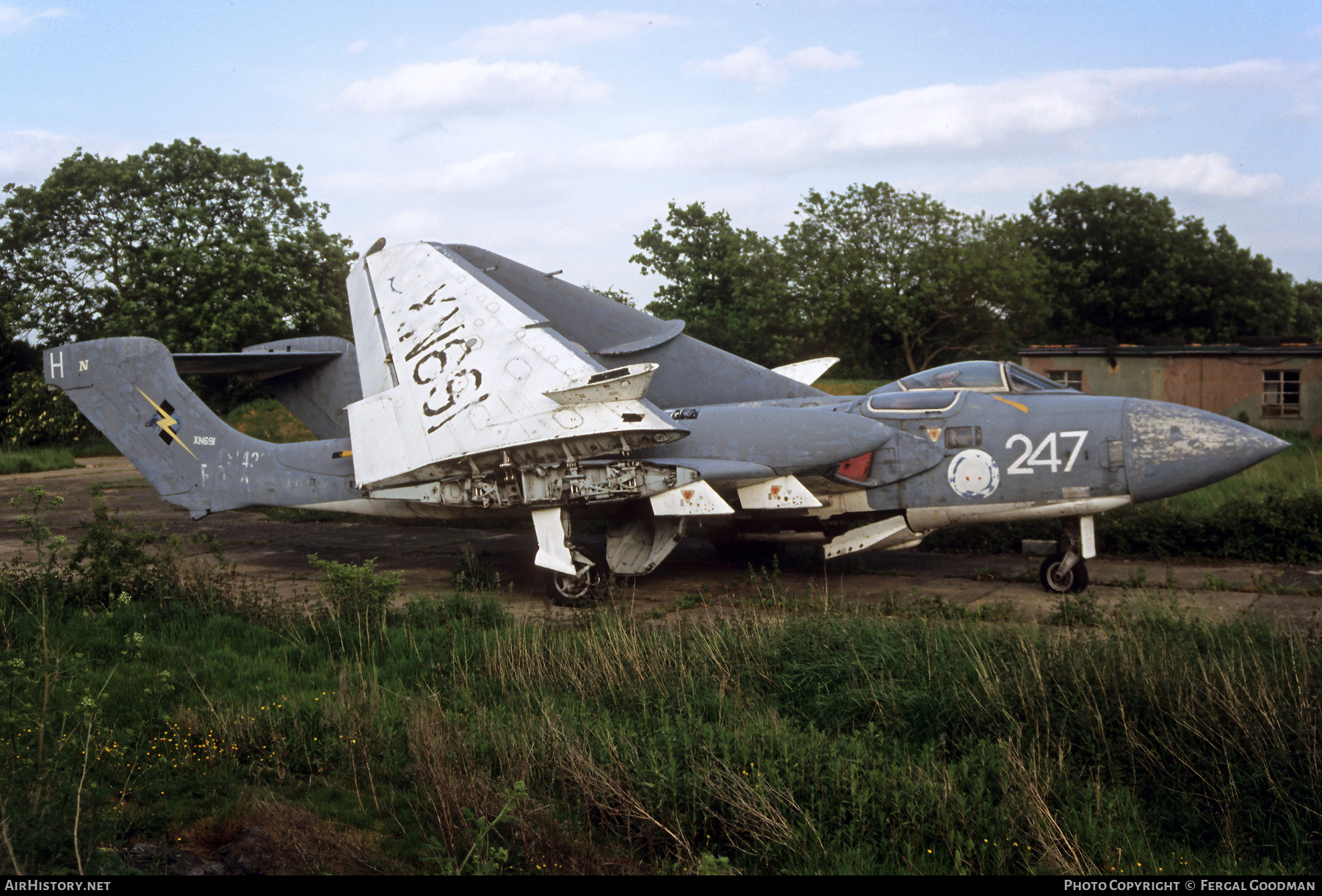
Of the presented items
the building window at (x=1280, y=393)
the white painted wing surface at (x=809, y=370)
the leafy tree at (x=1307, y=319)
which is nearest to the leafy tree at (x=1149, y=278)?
the leafy tree at (x=1307, y=319)

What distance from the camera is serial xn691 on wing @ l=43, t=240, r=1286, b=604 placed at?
1061cm

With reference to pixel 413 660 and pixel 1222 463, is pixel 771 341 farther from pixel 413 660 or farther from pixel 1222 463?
pixel 413 660

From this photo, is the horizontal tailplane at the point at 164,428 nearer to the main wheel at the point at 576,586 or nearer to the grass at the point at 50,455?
the main wheel at the point at 576,586

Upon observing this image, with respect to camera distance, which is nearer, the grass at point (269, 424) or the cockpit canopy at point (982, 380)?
the cockpit canopy at point (982, 380)

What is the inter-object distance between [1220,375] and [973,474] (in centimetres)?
1694

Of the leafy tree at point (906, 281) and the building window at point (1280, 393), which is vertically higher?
the leafy tree at point (906, 281)

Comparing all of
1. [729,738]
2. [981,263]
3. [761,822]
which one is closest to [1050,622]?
[729,738]

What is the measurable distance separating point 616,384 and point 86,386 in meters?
8.69

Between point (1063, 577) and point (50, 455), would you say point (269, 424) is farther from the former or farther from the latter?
point (1063, 577)

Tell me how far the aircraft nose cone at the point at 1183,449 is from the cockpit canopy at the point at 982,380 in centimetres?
120

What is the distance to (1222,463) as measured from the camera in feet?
33.8

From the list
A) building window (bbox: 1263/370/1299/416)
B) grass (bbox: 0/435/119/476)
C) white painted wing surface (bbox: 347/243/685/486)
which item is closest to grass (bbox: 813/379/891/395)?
building window (bbox: 1263/370/1299/416)

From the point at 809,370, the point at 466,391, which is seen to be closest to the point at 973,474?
the point at 809,370

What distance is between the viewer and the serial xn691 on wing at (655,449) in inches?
418
